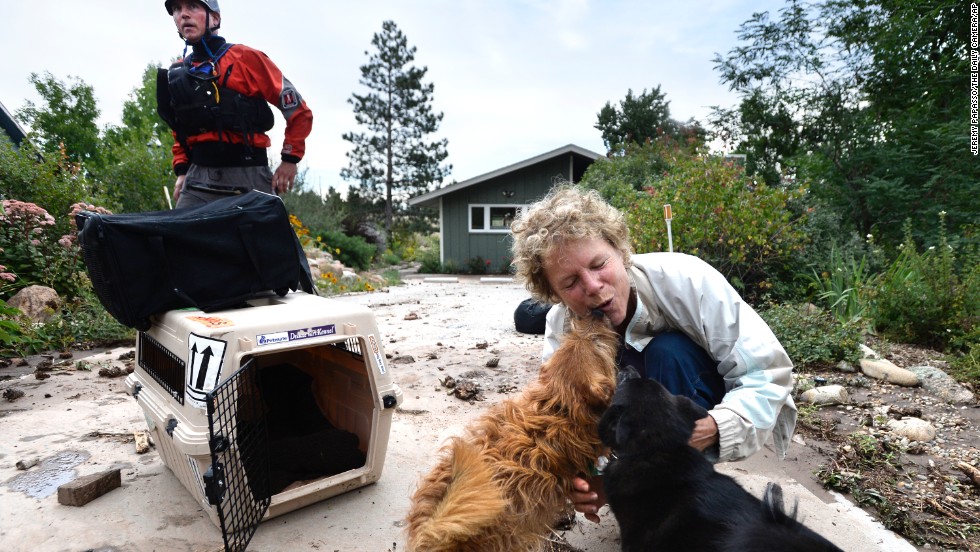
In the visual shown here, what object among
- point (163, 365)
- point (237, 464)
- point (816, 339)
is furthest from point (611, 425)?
point (816, 339)

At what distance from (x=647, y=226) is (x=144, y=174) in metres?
14.1

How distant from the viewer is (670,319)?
2117mm

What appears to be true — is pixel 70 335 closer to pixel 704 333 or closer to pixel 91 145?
pixel 704 333

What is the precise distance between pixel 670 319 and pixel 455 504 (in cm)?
113

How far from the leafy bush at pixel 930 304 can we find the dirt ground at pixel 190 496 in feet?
4.57

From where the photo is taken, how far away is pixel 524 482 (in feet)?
5.78

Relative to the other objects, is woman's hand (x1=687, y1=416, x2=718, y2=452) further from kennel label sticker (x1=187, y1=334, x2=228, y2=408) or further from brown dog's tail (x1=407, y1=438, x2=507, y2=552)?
kennel label sticker (x1=187, y1=334, x2=228, y2=408)

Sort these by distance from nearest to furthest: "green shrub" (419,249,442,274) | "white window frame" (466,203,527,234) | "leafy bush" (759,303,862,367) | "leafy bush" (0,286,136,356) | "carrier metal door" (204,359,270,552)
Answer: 1. "carrier metal door" (204,359,270,552)
2. "leafy bush" (759,303,862,367)
3. "leafy bush" (0,286,136,356)
4. "white window frame" (466,203,527,234)
5. "green shrub" (419,249,442,274)

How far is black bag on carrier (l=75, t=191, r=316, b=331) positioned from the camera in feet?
7.07

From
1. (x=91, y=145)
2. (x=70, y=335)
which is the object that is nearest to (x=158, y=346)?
(x=70, y=335)

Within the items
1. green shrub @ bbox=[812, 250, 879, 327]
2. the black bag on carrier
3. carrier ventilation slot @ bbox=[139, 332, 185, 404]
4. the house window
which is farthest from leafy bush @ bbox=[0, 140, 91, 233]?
the house window

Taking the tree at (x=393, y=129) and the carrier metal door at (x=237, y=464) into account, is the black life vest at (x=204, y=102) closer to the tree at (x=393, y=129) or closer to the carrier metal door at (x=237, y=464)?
the carrier metal door at (x=237, y=464)

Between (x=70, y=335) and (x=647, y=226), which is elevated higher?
(x=647, y=226)

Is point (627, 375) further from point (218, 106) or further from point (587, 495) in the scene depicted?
point (218, 106)
